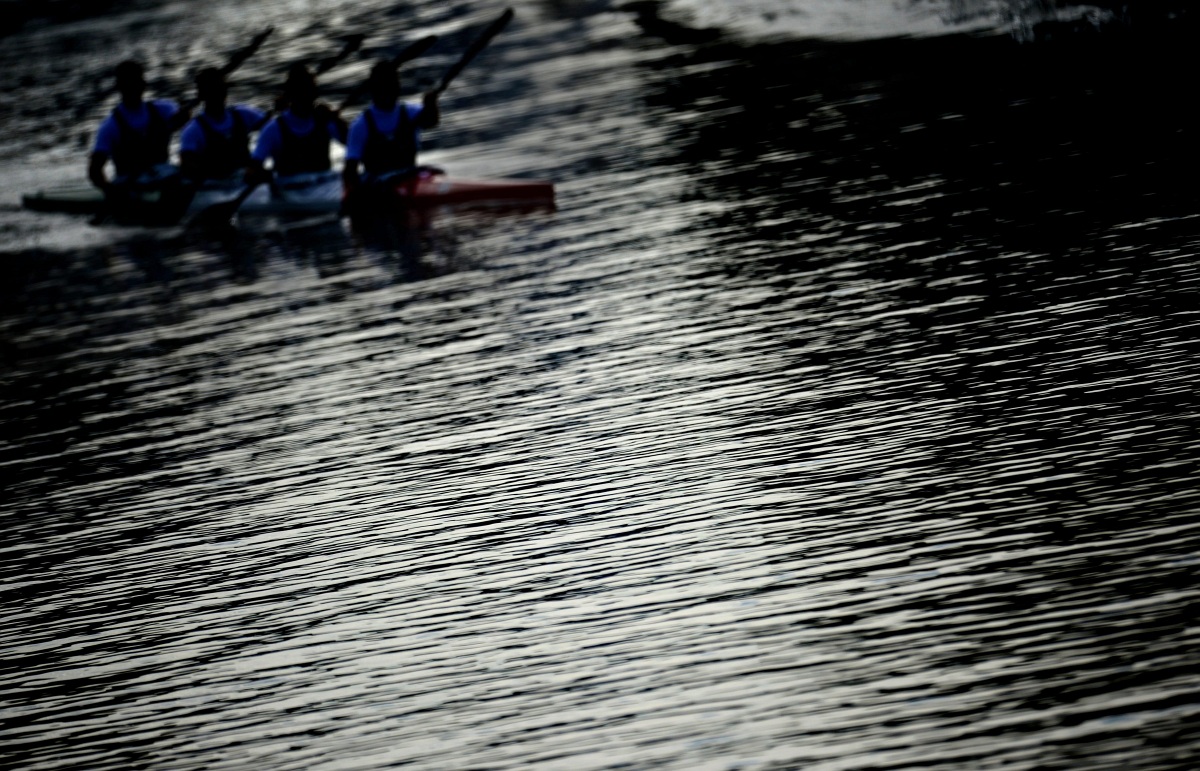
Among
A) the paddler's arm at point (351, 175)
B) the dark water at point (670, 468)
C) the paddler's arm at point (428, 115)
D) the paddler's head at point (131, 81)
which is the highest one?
the paddler's head at point (131, 81)

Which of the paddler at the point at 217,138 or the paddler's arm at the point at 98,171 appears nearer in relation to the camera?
the paddler at the point at 217,138

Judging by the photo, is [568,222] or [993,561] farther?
[568,222]

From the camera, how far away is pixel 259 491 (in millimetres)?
8969

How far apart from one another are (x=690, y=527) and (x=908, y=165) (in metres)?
7.28

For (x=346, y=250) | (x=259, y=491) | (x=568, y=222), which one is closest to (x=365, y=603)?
(x=259, y=491)

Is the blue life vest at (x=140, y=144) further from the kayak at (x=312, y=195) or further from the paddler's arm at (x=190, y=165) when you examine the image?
the paddler's arm at (x=190, y=165)

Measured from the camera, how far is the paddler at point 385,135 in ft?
55.6

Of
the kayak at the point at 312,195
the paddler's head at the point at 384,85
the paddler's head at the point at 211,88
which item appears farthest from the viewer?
the paddler's head at the point at 211,88

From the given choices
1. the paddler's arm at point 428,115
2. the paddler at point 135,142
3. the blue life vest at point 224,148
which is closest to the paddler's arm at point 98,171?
the paddler at point 135,142

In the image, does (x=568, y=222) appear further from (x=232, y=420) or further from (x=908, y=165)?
(x=232, y=420)

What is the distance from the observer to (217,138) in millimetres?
18812

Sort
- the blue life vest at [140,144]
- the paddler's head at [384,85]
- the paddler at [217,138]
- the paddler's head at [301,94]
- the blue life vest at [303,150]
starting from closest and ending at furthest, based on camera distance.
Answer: the paddler's head at [384,85] < the paddler's head at [301,94] < the blue life vest at [303,150] < the paddler at [217,138] < the blue life vest at [140,144]

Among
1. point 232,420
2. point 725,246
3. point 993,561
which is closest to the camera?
point 993,561

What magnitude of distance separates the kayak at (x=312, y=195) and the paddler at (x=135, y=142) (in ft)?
0.93
